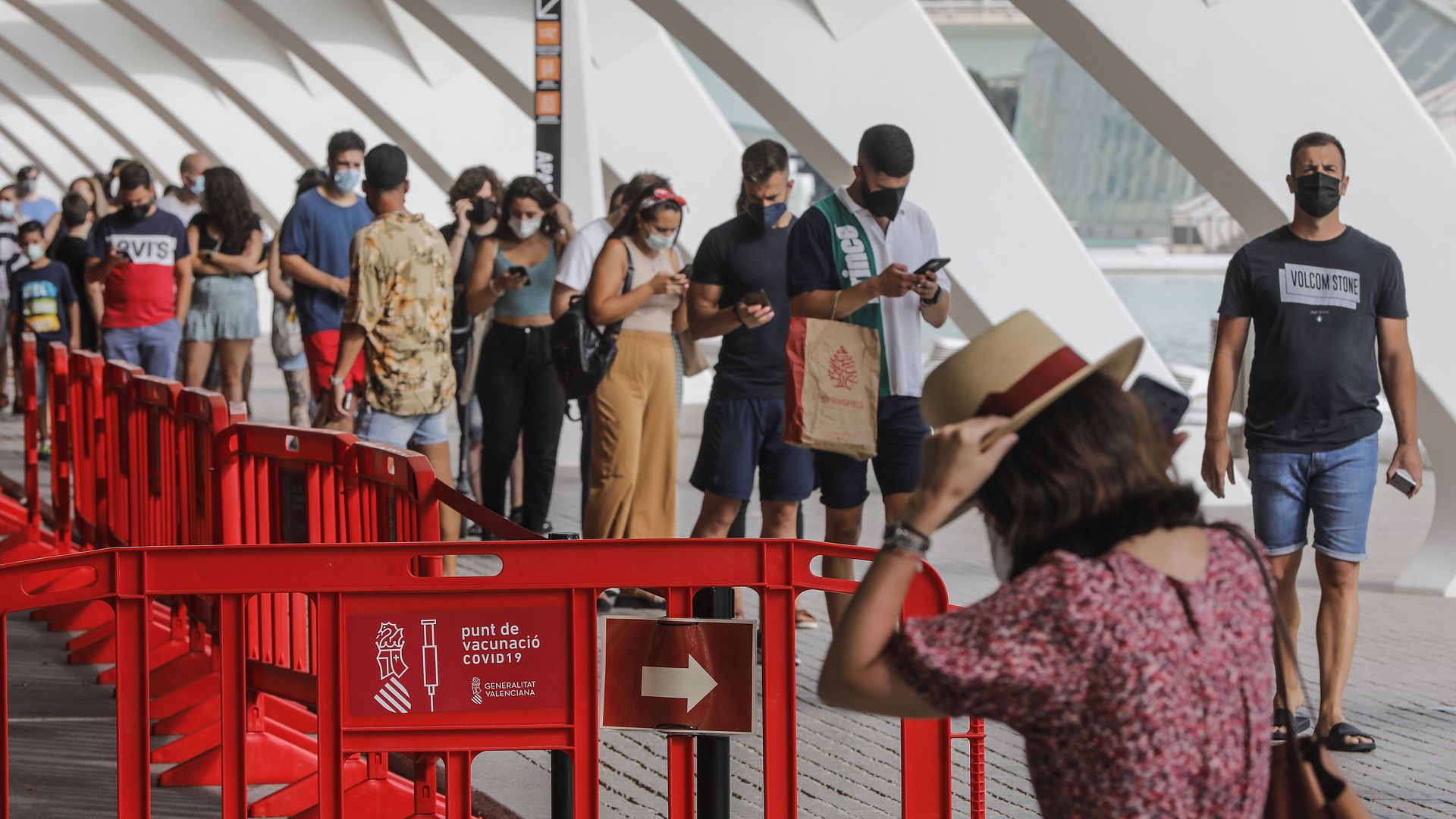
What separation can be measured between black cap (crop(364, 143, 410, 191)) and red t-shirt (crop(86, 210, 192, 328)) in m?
3.88

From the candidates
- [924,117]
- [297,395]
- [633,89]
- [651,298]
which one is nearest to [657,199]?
[651,298]

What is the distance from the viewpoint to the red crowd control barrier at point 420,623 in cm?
391

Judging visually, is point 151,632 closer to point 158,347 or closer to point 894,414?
point 894,414

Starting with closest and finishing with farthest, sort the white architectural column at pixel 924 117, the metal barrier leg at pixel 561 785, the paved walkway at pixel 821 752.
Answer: the metal barrier leg at pixel 561 785, the paved walkway at pixel 821 752, the white architectural column at pixel 924 117

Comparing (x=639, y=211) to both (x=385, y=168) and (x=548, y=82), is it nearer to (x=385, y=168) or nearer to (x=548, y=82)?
(x=385, y=168)

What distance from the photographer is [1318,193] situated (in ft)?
19.0

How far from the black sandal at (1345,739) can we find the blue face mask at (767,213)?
2686 millimetres

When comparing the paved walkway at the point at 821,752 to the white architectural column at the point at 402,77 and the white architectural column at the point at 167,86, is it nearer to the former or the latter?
the white architectural column at the point at 402,77

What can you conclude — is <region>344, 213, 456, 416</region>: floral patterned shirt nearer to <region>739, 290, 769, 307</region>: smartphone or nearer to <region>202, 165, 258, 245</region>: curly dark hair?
<region>739, 290, 769, 307</region>: smartphone

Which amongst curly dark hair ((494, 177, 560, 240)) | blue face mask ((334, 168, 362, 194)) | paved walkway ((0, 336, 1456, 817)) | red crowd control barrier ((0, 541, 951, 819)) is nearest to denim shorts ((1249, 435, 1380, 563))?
paved walkway ((0, 336, 1456, 817))

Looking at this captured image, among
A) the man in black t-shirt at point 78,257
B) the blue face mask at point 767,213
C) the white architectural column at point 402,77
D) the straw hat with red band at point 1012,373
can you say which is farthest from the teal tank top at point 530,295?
the white architectural column at point 402,77

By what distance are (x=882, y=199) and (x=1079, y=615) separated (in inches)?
158

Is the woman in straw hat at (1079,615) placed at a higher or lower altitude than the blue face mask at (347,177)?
lower

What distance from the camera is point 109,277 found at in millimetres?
11422
